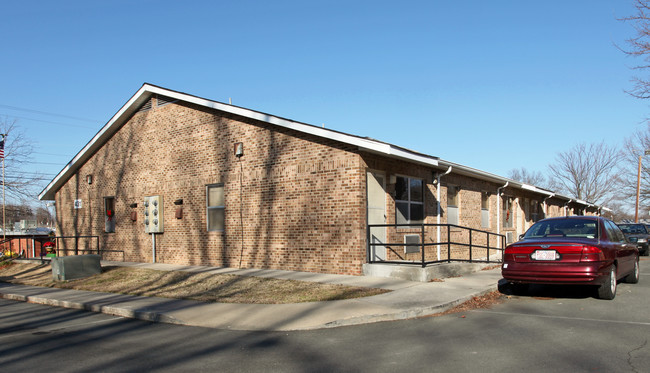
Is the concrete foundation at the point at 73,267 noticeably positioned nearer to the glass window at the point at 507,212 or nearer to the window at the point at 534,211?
the glass window at the point at 507,212

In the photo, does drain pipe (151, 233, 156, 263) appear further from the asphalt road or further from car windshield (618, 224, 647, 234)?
car windshield (618, 224, 647, 234)

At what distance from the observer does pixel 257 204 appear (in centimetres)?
1409

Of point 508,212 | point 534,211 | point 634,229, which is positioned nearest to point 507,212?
point 508,212

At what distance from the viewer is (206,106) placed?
50.5 feet

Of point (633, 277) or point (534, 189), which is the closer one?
point (633, 277)

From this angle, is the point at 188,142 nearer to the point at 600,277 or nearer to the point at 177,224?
the point at 177,224

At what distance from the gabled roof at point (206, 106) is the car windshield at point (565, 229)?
3.46 meters

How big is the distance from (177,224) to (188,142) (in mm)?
2750

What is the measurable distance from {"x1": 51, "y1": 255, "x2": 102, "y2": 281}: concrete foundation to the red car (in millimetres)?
12080

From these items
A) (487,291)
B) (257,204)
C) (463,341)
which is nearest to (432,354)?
(463,341)

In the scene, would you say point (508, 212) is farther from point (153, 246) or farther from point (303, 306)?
point (303, 306)

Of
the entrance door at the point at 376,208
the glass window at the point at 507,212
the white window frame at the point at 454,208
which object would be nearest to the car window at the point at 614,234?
the entrance door at the point at 376,208

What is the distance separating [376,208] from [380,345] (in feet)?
21.9

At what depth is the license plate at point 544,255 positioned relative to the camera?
871 centimetres
